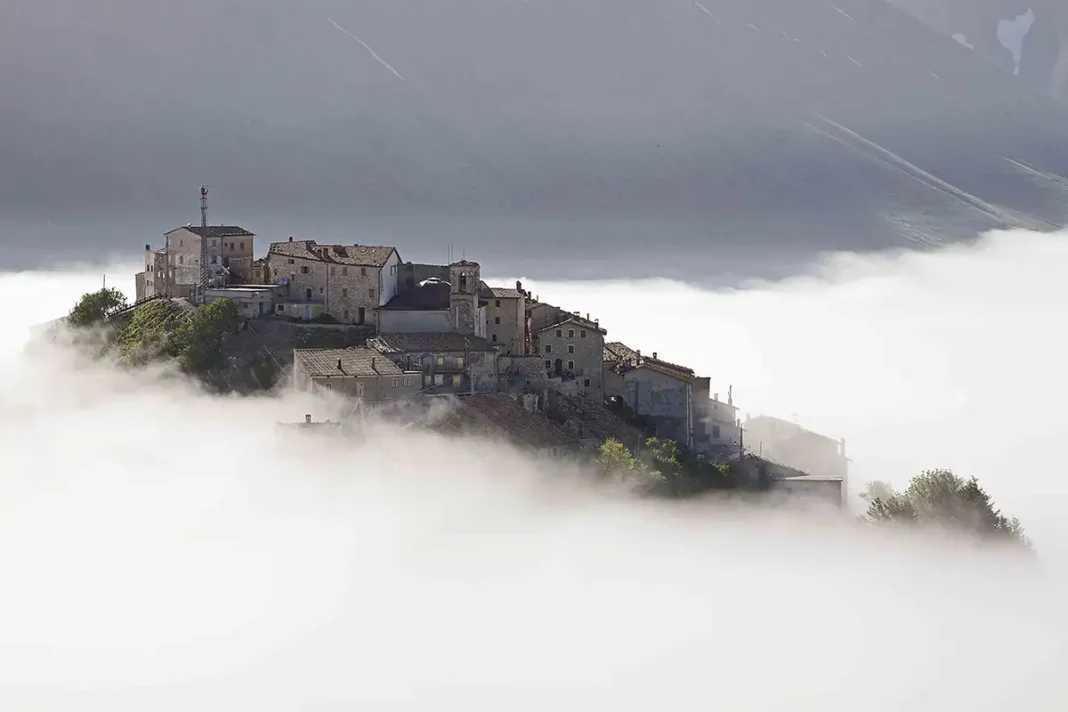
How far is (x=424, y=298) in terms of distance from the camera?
9356 centimetres

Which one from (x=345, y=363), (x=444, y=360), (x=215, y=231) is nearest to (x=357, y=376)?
(x=345, y=363)

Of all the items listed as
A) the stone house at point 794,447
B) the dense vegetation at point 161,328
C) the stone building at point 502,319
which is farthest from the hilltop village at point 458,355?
the stone house at point 794,447

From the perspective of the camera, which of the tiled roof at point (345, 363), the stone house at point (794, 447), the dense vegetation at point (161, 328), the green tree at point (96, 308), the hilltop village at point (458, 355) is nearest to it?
the tiled roof at point (345, 363)

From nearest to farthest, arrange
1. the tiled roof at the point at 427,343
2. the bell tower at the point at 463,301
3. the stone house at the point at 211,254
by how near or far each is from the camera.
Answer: the tiled roof at the point at 427,343, the bell tower at the point at 463,301, the stone house at the point at 211,254

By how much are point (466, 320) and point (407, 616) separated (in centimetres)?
1501

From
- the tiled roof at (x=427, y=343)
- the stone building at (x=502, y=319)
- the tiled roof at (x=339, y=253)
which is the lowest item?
the tiled roof at (x=427, y=343)

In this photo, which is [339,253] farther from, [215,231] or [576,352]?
[576,352]

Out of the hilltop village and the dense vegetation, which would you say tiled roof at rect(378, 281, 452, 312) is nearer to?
the hilltop village

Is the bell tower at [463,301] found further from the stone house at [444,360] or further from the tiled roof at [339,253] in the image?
the tiled roof at [339,253]

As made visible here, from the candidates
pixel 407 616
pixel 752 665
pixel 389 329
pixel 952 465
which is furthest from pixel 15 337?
pixel 952 465

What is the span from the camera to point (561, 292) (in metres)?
188

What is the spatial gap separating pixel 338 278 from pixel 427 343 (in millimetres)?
7518

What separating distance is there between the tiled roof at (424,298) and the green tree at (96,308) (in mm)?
17244

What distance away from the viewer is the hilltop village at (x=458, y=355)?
87.5m
